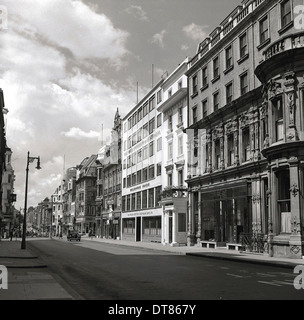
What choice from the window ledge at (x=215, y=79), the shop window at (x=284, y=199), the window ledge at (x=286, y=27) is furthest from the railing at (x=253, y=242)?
the window ledge at (x=215, y=79)

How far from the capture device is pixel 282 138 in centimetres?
2569

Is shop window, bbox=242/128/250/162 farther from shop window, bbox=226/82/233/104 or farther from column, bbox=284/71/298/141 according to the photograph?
column, bbox=284/71/298/141

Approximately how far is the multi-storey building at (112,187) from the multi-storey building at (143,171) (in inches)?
121

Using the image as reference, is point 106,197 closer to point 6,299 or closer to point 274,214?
point 274,214

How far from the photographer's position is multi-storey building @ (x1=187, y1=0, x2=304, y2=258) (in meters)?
24.8

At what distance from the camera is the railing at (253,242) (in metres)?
28.5

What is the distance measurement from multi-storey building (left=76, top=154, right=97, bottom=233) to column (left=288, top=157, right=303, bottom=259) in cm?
7800

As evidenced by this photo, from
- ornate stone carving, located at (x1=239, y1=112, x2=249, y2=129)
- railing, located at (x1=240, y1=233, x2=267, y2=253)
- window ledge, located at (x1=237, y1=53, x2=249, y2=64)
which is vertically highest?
window ledge, located at (x1=237, y1=53, x2=249, y2=64)

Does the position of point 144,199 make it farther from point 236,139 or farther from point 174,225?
point 236,139

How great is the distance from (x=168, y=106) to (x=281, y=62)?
24.5m

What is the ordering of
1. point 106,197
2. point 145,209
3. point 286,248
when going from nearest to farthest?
point 286,248 < point 145,209 < point 106,197

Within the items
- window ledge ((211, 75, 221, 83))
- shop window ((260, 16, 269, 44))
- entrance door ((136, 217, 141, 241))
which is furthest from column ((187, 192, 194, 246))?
entrance door ((136, 217, 141, 241))

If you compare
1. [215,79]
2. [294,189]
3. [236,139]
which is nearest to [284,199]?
[294,189]
